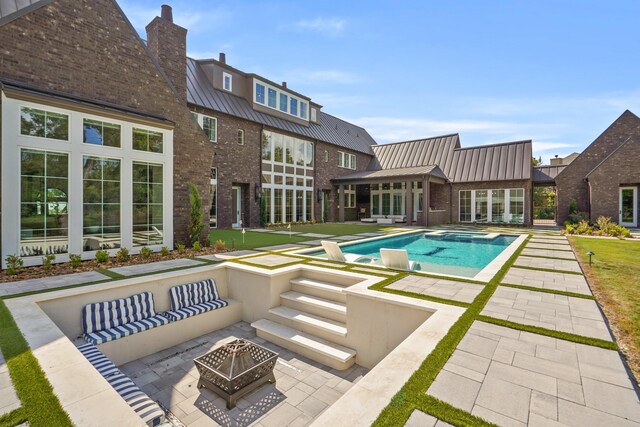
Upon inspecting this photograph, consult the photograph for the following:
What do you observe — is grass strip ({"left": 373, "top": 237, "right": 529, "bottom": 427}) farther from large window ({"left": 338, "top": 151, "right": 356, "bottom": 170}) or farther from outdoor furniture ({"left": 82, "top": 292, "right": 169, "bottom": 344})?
large window ({"left": 338, "top": 151, "right": 356, "bottom": 170})

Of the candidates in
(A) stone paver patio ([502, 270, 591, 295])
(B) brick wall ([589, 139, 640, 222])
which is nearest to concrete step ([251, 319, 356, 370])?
(A) stone paver patio ([502, 270, 591, 295])

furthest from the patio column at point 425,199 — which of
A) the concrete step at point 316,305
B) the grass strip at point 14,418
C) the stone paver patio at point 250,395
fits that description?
the grass strip at point 14,418

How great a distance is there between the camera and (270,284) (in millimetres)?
6652

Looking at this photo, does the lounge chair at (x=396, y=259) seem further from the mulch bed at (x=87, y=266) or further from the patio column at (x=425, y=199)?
the patio column at (x=425, y=199)

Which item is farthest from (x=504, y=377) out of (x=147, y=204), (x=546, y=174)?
(x=546, y=174)

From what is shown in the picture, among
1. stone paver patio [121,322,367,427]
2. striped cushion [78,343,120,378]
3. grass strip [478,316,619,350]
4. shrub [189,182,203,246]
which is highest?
shrub [189,182,203,246]

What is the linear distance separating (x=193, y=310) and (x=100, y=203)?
483 cm

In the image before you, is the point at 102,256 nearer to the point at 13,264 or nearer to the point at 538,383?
the point at 13,264

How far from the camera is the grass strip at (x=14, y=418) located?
225cm

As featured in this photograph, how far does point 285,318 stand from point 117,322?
3021mm

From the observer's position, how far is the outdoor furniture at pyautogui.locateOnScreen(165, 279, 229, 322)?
6.14 meters

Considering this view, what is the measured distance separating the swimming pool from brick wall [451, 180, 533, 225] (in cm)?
764

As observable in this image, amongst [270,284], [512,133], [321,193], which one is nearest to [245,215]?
[321,193]

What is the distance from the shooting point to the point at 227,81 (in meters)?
18.2
